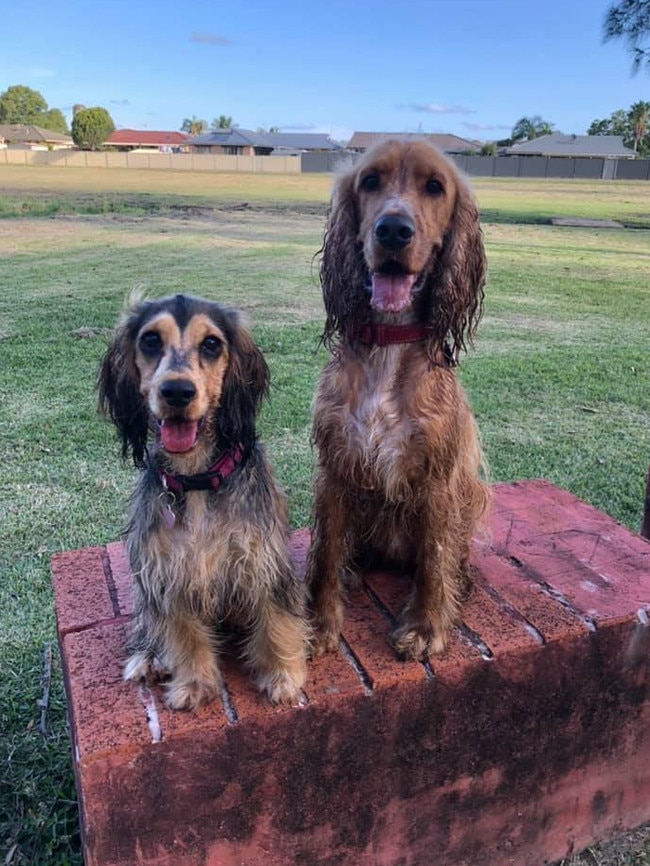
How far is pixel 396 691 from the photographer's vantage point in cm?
250

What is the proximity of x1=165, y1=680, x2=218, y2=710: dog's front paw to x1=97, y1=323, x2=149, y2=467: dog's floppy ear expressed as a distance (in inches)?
28.2

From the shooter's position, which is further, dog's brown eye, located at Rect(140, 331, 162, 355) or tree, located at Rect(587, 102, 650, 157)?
tree, located at Rect(587, 102, 650, 157)

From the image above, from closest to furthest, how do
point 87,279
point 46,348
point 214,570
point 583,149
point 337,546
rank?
point 214,570 < point 337,546 < point 46,348 < point 87,279 < point 583,149

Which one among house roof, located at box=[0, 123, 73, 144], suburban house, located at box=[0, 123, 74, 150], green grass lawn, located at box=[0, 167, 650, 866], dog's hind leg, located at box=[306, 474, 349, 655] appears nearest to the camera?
dog's hind leg, located at box=[306, 474, 349, 655]

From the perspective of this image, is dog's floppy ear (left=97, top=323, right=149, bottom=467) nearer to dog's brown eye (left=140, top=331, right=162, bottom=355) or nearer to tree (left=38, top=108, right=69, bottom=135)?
dog's brown eye (left=140, top=331, right=162, bottom=355)

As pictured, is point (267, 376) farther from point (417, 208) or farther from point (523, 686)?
point (523, 686)

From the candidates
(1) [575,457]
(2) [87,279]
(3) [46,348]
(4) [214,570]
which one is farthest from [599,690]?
(2) [87,279]

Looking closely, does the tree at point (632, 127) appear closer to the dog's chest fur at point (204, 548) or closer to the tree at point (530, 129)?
the tree at point (530, 129)

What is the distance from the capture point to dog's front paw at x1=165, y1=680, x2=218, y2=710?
2.34m

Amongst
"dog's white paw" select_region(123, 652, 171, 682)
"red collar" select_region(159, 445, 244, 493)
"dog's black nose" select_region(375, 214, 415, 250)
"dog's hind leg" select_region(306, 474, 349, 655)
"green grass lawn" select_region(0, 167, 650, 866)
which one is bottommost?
"green grass lawn" select_region(0, 167, 650, 866)

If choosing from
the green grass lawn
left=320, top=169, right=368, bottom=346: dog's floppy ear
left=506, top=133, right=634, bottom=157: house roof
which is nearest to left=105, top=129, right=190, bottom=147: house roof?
left=506, top=133, right=634, bottom=157: house roof

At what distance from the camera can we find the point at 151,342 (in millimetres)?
2279

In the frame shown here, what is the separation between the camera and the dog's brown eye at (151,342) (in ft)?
7.43

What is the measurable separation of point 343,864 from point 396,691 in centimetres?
70
